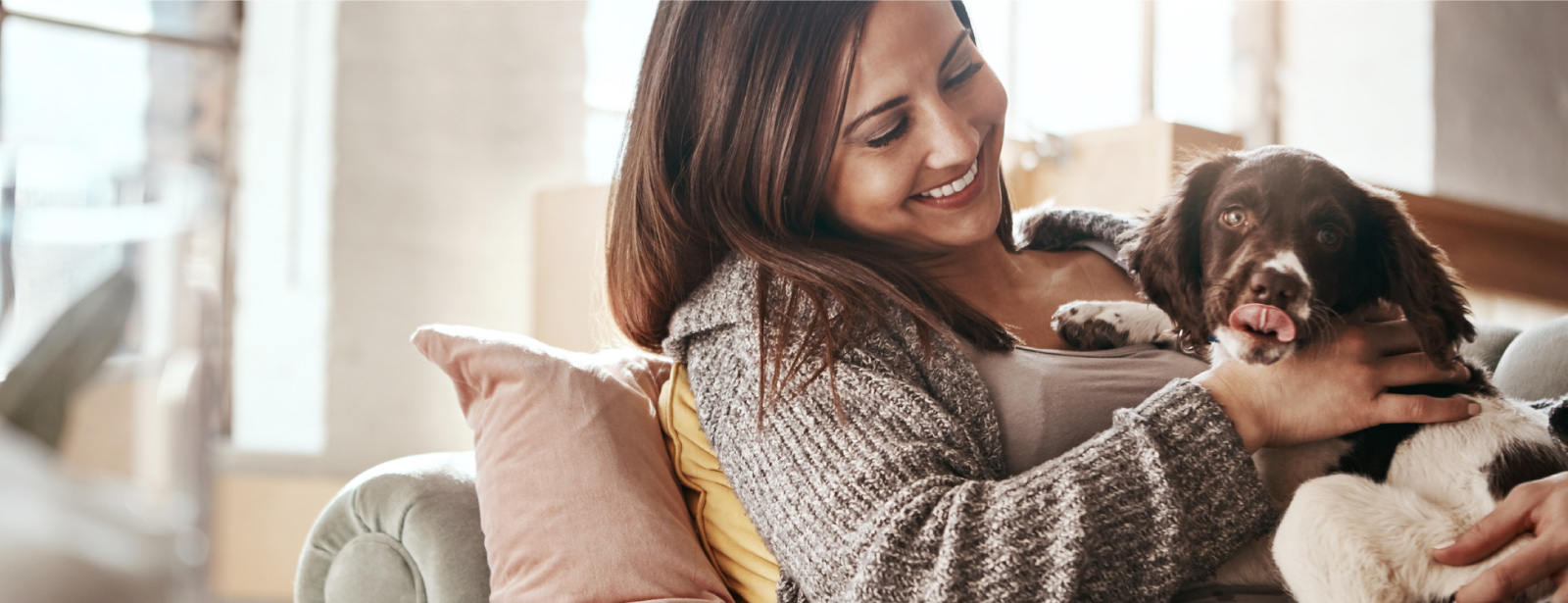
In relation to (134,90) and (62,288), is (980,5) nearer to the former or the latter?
(134,90)

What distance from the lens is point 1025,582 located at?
849 mm

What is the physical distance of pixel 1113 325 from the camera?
1.18 m

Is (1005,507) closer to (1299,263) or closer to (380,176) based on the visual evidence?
(1299,263)

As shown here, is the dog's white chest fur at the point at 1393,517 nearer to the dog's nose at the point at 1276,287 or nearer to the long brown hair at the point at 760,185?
the dog's nose at the point at 1276,287

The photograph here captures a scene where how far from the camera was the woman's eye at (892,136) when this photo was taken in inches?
46.0

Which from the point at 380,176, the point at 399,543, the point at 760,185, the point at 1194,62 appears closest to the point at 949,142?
the point at 760,185

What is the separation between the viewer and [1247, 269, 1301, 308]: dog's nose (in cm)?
90

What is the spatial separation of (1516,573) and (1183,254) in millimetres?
373

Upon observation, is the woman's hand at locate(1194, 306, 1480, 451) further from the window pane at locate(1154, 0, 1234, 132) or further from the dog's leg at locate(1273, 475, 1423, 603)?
the window pane at locate(1154, 0, 1234, 132)

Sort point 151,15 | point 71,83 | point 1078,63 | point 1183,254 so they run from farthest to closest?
point 1078,63 → point 151,15 → point 71,83 → point 1183,254

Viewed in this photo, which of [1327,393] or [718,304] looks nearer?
[1327,393]

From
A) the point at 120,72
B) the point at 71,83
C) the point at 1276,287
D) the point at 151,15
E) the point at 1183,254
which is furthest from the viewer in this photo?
the point at 151,15

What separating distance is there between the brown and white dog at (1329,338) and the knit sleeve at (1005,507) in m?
0.06

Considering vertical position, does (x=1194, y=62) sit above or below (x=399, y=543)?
above
